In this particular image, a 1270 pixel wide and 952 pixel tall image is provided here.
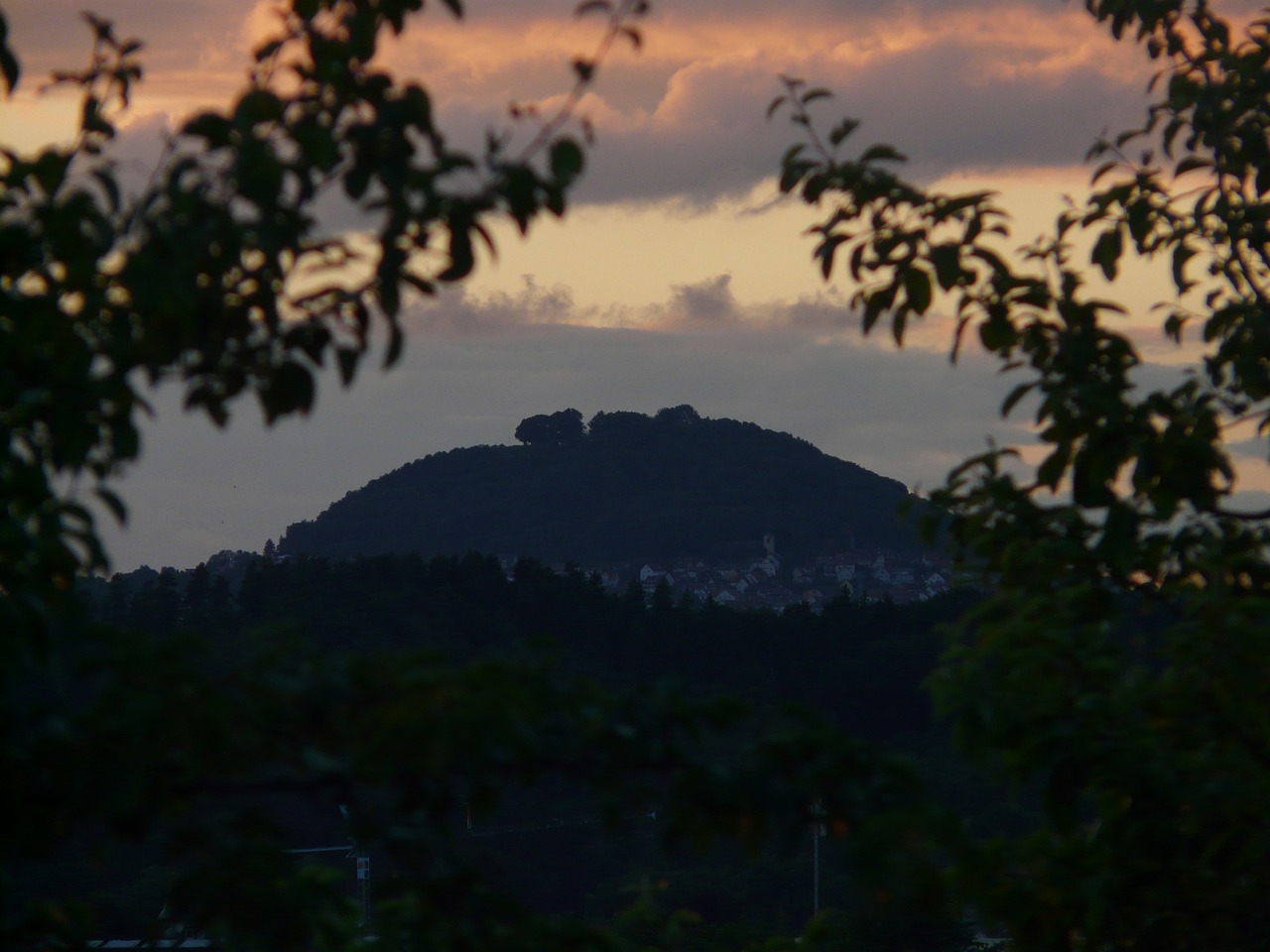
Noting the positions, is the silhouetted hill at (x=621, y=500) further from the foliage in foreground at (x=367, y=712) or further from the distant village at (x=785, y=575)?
the foliage in foreground at (x=367, y=712)

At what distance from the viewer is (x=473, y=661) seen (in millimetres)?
2816

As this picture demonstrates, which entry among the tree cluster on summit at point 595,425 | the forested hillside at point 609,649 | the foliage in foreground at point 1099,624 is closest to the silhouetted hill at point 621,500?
the tree cluster on summit at point 595,425

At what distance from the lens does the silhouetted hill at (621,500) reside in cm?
11119

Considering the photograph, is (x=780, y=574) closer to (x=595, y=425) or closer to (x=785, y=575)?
(x=785, y=575)

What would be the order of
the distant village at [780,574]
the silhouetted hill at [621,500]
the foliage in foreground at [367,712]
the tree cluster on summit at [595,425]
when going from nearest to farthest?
the foliage in foreground at [367,712], the distant village at [780,574], the silhouetted hill at [621,500], the tree cluster on summit at [595,425]

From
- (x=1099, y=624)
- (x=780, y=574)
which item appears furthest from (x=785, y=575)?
(x=1099, y=624)

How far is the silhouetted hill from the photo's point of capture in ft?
365

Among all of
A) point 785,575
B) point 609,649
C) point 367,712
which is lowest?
point 785,575

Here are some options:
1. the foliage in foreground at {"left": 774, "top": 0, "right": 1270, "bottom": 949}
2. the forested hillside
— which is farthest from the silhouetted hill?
the foliage in foreground at {"left": 774, "top": 0, "right": 1270, "bottom": 949}

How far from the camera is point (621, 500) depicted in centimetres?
12706

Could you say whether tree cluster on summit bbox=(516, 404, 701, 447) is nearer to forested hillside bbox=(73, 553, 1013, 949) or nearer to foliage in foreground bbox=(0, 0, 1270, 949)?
forested hillside bbox=(73, 553, 1013, 949)

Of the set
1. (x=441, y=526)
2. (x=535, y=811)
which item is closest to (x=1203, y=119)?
(x=535, y=811)

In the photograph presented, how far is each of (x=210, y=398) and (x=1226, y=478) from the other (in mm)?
3293

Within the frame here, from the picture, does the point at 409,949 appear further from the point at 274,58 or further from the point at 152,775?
the point at 274,58
